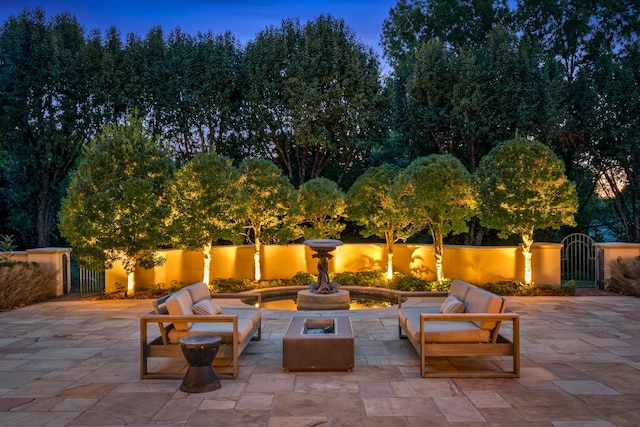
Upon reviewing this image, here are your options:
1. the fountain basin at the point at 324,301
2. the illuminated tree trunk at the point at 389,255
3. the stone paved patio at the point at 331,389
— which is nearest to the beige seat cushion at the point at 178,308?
the stone paved patio at the point at 331,389

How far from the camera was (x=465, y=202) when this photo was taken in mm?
13094

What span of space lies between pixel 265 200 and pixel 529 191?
7539 mm

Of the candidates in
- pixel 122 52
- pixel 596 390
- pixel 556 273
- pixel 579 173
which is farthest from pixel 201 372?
pixel 579 173

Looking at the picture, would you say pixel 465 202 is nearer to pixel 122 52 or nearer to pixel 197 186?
pixel 197 186

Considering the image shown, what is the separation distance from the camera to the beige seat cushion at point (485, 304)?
18.7 ft

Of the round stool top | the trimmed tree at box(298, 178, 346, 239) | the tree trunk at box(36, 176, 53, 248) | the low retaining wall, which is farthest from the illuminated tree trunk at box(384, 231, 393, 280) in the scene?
the tree trunk at box(36, 176, 53, 248)

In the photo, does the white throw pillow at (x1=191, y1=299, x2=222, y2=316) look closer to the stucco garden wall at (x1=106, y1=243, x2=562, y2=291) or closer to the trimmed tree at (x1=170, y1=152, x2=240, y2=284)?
the trimmed tree at (x1=170, y1=152, x2=240, y2=284)

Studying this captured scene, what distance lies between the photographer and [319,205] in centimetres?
1537

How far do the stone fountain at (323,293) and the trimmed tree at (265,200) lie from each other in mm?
3172

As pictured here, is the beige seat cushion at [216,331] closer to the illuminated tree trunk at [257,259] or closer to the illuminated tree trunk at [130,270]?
the illuminated tree trunk at [130,270]

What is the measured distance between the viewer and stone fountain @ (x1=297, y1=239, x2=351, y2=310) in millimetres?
11375

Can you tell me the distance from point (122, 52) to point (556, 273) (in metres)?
18.8

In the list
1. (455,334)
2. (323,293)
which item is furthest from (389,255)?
(455,334)

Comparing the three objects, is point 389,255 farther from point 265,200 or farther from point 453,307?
point 453,307
